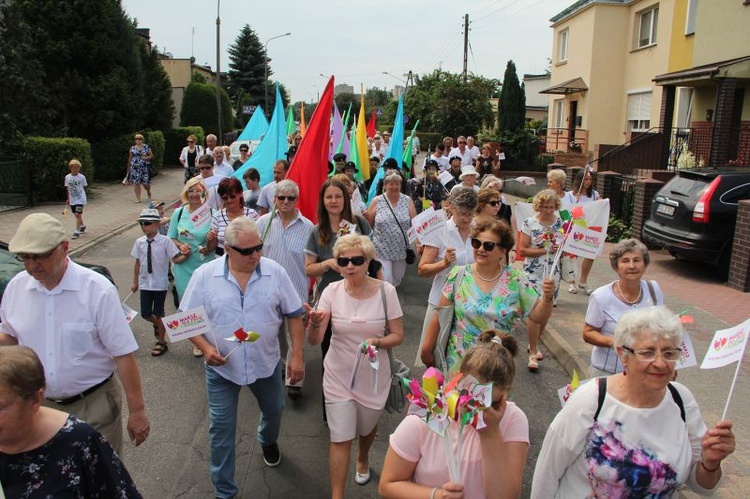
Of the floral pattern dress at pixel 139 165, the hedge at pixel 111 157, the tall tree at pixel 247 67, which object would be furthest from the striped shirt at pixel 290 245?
the tall tree at pixel 247 67

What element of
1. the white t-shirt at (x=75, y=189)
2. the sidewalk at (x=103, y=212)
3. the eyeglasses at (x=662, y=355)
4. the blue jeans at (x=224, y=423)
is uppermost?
the eyeglasses at (x=662, y=355)

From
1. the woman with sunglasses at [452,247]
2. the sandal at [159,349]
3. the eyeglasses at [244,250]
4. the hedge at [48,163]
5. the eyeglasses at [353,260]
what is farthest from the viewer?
the hedge at [48,163]

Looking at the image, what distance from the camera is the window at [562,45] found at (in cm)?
3158

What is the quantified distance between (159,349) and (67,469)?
4563 millimetres

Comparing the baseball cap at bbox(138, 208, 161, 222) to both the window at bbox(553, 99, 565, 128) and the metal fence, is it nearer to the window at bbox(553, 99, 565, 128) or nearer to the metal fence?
the metal fence

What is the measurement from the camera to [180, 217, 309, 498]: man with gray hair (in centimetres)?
382

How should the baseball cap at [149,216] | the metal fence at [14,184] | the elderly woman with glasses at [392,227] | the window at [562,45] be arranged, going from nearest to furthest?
the baseball cap at [149,216], the elderly woman with glasses at [392,227], the metal fence at [14,184], the window at [562,45]

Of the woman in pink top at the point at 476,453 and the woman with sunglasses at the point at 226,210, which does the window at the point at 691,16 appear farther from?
the woman in pink top at the point at 476,453

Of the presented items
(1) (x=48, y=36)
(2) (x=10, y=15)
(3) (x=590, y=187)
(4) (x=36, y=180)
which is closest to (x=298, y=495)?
(3) (x=590, y=187)

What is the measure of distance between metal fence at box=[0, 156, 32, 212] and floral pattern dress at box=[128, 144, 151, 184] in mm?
2786

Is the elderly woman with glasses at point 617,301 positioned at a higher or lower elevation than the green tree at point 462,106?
lower

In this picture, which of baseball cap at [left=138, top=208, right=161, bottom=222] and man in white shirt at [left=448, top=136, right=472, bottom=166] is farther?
man in white shirt at [left=448, top=136, right=472, bottom=166]

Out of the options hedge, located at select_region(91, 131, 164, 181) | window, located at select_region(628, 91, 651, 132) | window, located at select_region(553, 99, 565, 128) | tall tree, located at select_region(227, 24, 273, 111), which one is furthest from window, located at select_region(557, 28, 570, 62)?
tall tree, located at select_region(227, 24, 273, 111)

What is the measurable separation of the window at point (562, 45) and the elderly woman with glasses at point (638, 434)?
31634 mm
